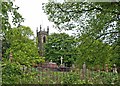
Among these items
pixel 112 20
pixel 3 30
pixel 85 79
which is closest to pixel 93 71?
pixel 85 79

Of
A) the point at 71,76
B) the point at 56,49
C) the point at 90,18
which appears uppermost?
the point at 90,18

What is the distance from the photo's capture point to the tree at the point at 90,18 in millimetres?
2270

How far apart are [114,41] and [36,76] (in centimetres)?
95

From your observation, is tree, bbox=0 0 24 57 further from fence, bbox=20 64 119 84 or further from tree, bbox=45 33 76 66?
tree, bbox=45 33 76 66

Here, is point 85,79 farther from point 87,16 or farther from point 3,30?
point 3,30

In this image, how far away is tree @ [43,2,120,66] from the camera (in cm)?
227

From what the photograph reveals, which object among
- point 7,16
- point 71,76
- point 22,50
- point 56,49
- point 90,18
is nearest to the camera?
point 7,16

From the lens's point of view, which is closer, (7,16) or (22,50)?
(7,16)

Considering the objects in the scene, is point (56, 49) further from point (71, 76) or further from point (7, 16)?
point (7, 16)

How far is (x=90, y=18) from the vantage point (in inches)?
94.5

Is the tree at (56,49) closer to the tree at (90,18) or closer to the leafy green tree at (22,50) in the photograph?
the leafy green tree at (22,50)

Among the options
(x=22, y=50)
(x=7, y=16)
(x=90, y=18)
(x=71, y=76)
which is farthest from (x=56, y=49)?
(x=7, y=16)

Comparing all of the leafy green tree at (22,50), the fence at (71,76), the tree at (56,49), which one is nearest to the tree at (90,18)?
the leafy green tree at (22,50)

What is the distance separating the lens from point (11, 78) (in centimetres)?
271
